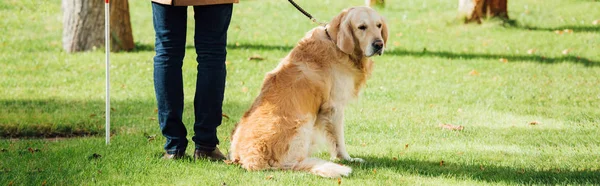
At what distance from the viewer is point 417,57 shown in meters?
11.7

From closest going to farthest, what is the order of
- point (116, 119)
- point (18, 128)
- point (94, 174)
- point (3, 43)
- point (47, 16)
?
point (94, 174) < point (18, 128) < point (116, 119) < point (3, 43) < point (47, 16)

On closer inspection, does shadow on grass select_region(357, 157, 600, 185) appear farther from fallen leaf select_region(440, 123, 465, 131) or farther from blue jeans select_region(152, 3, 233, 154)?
fallen leaf select_region(440, 123, 465, 131)

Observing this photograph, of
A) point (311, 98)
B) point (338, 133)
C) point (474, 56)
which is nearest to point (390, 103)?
point (338, 133)

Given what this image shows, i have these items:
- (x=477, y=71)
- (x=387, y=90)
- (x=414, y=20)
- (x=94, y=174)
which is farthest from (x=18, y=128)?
(x=414, y=20)

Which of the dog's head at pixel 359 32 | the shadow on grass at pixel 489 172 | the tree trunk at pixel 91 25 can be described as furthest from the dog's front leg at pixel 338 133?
the tree trunk at pixel 91 25

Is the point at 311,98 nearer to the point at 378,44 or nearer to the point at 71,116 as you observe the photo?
the point at 378,44

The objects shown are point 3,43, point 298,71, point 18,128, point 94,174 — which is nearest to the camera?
point 94,174

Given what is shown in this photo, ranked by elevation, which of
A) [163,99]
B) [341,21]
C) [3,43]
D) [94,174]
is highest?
[341,21]

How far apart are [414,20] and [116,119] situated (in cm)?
922

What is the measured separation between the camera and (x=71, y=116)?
7.38 meters

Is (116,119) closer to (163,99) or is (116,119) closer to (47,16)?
(163,99)

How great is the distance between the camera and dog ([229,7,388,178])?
4996mm

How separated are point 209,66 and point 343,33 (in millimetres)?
920

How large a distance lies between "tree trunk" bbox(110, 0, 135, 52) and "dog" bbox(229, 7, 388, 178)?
6.89m
